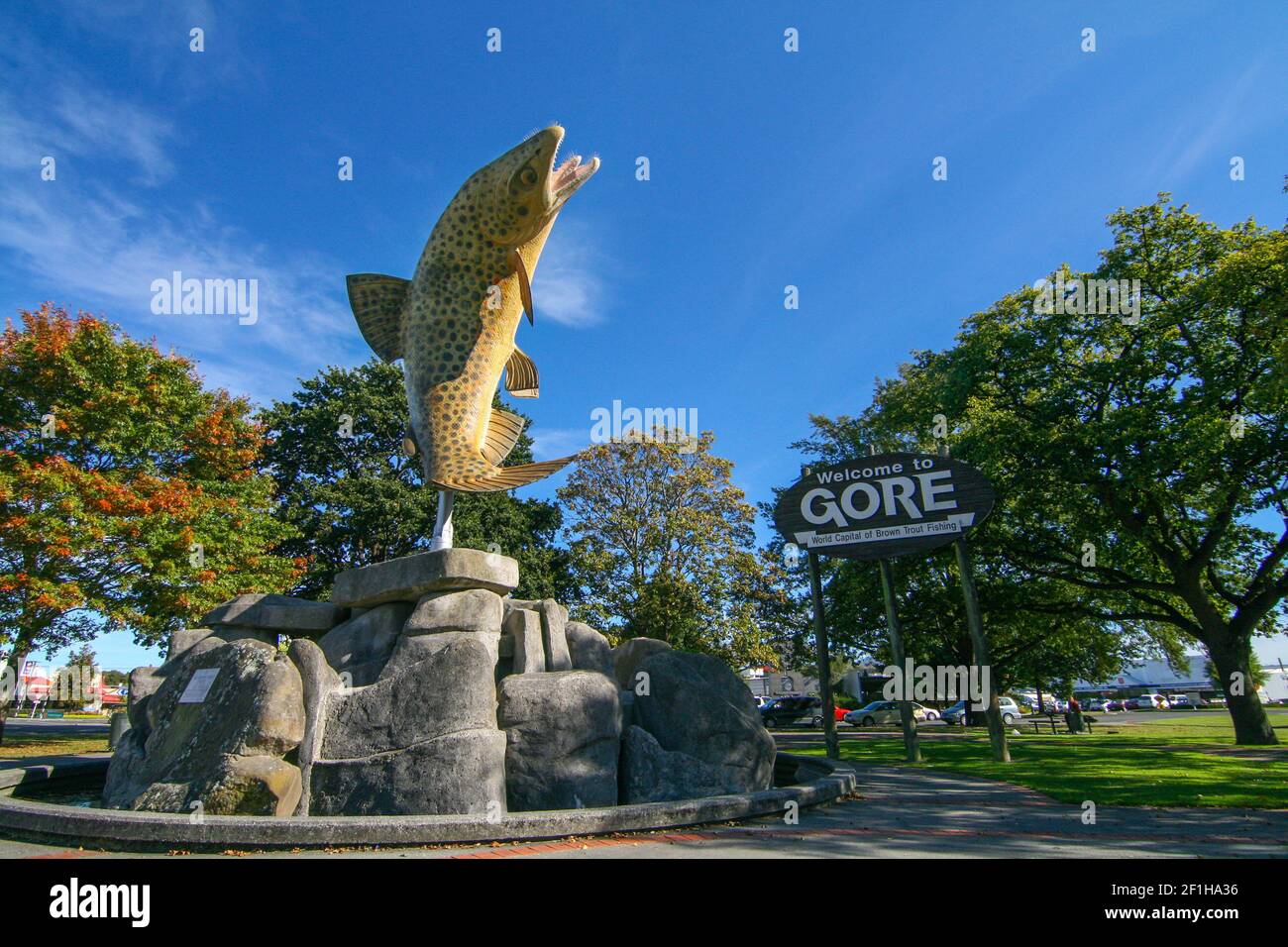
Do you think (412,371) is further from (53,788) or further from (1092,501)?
(1092,501)

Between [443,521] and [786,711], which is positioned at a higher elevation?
[443,521]

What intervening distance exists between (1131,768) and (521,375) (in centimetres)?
1244

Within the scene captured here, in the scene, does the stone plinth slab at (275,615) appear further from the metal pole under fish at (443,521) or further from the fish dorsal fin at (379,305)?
the fish dorsal fin at (379,305)

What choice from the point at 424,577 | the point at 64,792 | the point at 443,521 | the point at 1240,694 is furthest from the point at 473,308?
the point at 1240,694

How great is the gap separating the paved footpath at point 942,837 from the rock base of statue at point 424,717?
1125 millimetres

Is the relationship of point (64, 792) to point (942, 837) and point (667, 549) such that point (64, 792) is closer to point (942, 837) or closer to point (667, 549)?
point (942, 837)

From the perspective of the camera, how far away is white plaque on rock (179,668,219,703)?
301 inches

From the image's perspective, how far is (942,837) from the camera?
632 centimetres

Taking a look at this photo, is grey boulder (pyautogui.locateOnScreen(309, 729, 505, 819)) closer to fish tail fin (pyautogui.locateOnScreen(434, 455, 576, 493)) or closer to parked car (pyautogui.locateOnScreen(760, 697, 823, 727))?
fish tail fin (pyautogui.locateOnScreen(434, 455, 576, 493))

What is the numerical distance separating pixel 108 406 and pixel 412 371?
1584cm

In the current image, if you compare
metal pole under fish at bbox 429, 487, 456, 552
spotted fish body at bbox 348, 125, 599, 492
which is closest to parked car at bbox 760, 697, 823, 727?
metal pole under fish at bbox 429, 487, 456, 552

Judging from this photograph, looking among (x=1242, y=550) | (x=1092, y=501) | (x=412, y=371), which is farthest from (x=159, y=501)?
(x=1242, y=550)

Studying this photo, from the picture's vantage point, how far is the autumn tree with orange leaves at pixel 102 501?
1822cm

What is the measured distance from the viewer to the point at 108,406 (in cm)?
2017
